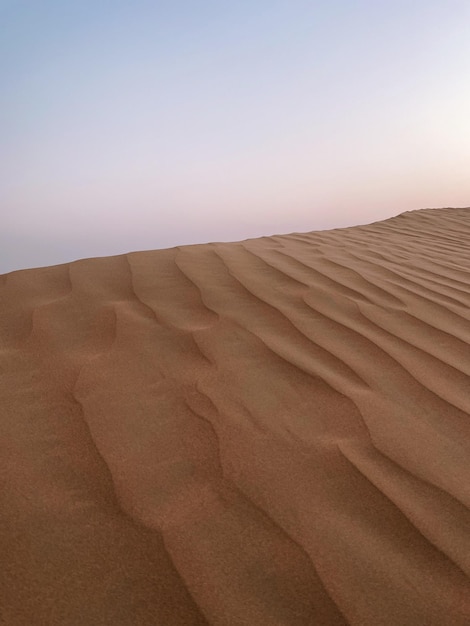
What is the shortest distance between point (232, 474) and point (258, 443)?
126 mm

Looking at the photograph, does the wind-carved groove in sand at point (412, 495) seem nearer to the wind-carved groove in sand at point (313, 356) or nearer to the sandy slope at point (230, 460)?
the sandy slope at point (230, 460)

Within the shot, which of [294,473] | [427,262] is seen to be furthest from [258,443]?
[427,262]

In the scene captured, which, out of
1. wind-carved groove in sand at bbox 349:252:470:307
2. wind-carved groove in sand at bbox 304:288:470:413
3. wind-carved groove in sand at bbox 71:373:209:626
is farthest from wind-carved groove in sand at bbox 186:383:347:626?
wind-carved groove in sand at bbox 349:252:470:307

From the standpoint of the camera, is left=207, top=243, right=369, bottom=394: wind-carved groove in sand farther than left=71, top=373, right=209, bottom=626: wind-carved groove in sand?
Yes

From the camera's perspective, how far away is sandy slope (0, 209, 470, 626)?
0.79 metres

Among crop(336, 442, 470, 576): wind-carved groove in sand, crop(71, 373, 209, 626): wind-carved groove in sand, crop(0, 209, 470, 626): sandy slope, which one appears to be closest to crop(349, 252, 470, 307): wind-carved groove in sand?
crop(0, 209, 470, 626): sandy slope

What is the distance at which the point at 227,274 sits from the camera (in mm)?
2424

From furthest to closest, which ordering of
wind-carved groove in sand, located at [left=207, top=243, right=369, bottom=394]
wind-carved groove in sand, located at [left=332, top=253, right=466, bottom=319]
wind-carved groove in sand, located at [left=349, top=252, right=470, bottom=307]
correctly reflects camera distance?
wind-carved groove in sand, located at [left=349, top=252, right=470, bottom=307] < wind-carved groove in sand, located at [left=332, top=253, right=466, bottom=319] < wind-carved groove in sand, located at [left=207, top=243, right=369, bottom=394]

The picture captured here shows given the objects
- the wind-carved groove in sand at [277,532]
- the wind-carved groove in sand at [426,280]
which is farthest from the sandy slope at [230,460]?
the wind-carved groove in sand at [426,280]

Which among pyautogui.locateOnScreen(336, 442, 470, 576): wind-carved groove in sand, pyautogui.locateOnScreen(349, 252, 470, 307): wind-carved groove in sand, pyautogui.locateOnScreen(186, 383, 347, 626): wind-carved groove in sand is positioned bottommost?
pyautogui.locateOnScreen(349, 252, 470, 307): wind-carved groove in sand

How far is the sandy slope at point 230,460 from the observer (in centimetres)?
79

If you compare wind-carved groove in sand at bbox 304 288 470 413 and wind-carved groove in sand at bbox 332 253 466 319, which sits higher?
wind-carved groove in sand at bbox 304 288 470 413

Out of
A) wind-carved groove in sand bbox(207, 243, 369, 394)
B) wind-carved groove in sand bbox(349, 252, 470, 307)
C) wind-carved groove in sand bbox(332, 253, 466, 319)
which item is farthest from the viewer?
wind-carved groove in sand bbox(349, 252, 470, 307)

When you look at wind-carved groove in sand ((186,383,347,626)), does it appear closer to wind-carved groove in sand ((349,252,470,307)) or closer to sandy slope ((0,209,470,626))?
sandy slope ((0,209,470,626))
